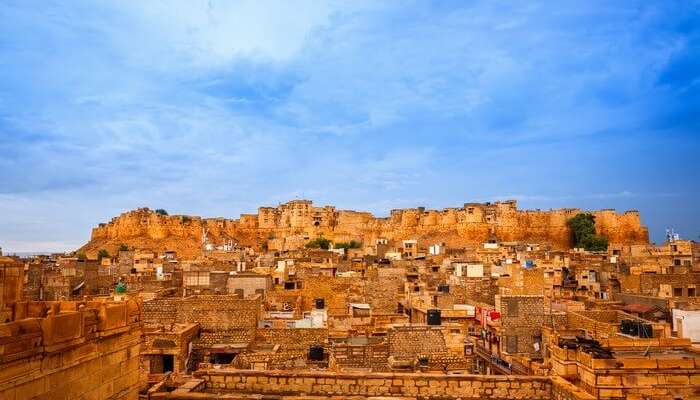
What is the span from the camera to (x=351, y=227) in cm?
8988

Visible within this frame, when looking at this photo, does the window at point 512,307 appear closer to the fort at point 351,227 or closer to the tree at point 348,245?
the tree at point 348,245

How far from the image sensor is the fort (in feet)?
278

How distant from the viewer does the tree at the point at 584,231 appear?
7649cm

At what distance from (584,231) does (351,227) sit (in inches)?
1271

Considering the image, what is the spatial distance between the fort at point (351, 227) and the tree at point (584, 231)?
2142 mm

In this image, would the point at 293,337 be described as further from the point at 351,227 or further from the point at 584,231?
the point at 351,227

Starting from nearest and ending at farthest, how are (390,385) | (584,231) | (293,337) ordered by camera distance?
(390,385) < (293,337) < (584,231)

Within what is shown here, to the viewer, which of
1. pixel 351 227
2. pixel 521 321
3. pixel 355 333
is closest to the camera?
→ pixel 355 333


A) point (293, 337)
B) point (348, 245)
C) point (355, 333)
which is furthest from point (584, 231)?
point (293, 337)

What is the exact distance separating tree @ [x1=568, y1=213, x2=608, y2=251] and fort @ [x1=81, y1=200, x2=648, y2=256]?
2.14m

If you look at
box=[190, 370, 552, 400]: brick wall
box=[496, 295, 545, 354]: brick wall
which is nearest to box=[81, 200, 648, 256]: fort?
box=[496, 295, 545, 354]: brick wall

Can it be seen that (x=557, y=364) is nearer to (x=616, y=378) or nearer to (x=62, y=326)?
(x=616, y=378)

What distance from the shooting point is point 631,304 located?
22.2 m

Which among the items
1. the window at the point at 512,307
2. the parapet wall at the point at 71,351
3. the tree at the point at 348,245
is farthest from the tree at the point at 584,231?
the parapet wall at the point at 71,351
